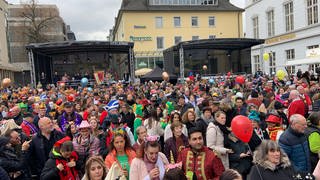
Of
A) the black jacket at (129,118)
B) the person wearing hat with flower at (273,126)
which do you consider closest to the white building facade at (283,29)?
the black jacket at (129,118)

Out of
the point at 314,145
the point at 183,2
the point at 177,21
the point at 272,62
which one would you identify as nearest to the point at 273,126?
the point at 314,145

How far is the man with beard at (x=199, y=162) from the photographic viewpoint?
3.83m

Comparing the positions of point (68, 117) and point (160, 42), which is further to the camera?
point (160, 42)

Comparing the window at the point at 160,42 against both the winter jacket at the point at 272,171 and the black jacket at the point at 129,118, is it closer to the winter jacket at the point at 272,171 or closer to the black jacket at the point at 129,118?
the black jacket at the point at 129,118

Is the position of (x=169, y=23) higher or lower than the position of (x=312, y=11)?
higher

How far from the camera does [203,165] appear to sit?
12.6 feet

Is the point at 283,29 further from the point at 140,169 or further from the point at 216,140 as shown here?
the point at 140,169

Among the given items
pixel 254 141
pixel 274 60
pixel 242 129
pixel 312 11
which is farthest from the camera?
pixel 274 60

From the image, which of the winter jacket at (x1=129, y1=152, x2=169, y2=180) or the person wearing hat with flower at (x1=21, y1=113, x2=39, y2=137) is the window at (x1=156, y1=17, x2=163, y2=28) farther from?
the winter jacket at (x1=129, y1=152, x2=169, y2=180)

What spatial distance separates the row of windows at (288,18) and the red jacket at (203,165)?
96.3 feet

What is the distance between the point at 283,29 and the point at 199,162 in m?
33.6

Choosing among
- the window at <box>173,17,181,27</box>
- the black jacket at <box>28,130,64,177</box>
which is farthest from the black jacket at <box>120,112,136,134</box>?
the window at <box>173,17,181,27</box>

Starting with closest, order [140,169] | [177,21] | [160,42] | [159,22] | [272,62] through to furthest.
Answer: [140,169] < [272,62] < [160,42] < [159,22] < [177,21]

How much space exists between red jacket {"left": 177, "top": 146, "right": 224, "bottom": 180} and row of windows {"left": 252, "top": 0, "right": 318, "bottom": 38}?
1155 inches
